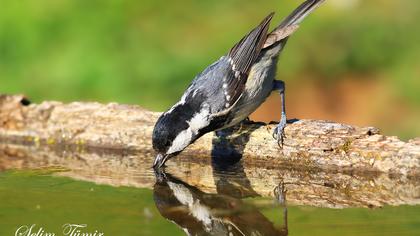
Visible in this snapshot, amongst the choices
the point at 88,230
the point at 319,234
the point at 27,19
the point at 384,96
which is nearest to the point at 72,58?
the point at 27,19

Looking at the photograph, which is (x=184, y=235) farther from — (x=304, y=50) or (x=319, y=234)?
(x=304, y=50)

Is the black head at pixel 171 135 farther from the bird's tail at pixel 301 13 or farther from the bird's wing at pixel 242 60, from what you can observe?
the bird's tail at pixel 301 13

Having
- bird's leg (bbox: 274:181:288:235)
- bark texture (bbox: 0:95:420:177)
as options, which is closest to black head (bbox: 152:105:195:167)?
bark texture (bbox: 0:95:420:177)

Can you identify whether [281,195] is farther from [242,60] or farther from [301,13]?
[301,13]

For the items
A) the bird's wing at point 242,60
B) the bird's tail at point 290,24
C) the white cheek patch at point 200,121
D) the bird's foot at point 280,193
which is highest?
the bird's tail at point 290,24

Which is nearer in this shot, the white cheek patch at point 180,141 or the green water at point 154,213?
the green water at point 154,213

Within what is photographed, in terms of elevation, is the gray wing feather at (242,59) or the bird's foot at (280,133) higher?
the gray wing feather at (242,59)

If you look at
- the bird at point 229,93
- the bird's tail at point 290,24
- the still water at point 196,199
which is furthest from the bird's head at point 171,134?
the bird's tail at point 290,24

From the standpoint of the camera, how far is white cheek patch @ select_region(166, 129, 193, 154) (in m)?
5.71

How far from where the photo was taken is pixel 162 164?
5.86 meters

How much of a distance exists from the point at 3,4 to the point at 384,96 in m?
5.20

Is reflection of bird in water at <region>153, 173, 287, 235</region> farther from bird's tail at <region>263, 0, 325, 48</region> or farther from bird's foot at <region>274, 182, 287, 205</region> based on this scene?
bird's tail at <region>263, 0, 325, 48</region>

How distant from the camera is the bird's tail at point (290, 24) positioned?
6562mm

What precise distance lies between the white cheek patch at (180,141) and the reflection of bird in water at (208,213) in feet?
1.37
